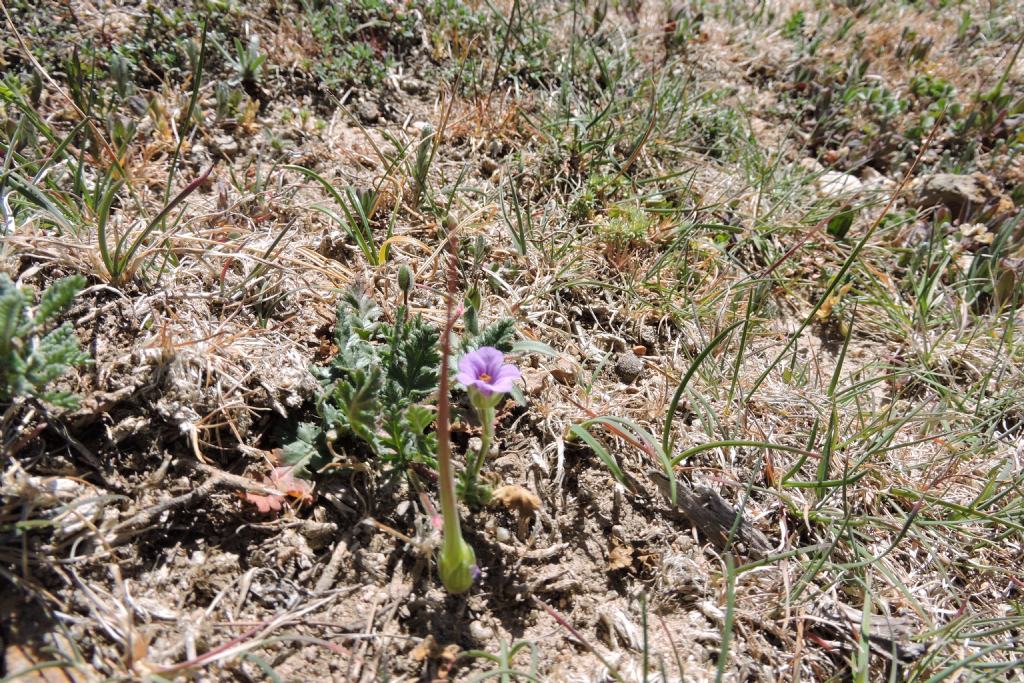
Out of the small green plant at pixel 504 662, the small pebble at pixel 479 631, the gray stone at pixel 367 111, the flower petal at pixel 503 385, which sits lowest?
the small pebble at pixel 479 631

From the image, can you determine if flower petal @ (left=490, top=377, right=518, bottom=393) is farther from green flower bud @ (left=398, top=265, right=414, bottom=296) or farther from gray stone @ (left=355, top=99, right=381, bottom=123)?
gray stone @ (left=355, top=99, right=381, bottom=123)

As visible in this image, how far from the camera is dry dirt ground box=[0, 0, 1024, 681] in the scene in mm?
1826

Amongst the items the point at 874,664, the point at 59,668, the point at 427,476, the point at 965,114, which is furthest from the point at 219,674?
the point at 965,114

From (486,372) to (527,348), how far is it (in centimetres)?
32

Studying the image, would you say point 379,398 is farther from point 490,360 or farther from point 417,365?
point 490,360

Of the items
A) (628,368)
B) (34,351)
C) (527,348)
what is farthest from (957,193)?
(34,351)

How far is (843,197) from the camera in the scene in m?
3.28

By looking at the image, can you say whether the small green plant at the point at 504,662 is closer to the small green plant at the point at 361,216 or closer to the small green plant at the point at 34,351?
the small green plant at the point at 34,351

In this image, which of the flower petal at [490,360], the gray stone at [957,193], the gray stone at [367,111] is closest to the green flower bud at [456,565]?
the flower petal at [490,360]

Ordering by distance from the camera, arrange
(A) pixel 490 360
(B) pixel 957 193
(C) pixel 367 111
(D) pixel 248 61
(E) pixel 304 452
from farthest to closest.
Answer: (B) pixel 957 193 < (C) pixel 367 111 < (D) pixel 248 61 < (E) pixel 304 452 < (A) pixel 490 360

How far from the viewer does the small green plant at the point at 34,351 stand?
5.28 ft

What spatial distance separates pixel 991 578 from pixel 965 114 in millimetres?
2822

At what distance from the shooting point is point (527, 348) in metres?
2.15

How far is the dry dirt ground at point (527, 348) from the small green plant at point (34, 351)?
205mm
